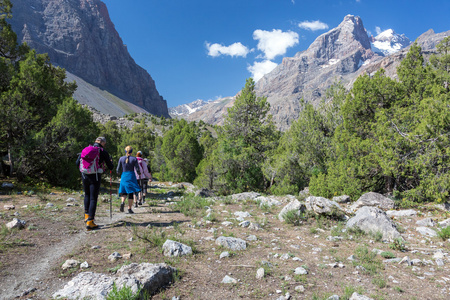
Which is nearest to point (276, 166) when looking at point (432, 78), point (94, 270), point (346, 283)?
point (432, 78)

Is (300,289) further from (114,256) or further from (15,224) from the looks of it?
(15,224)

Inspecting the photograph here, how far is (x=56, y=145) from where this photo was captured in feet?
51.2

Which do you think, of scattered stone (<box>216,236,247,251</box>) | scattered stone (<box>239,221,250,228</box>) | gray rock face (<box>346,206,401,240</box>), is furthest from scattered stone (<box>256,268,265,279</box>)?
gray rock face (<box>346,206,401,240</box>)

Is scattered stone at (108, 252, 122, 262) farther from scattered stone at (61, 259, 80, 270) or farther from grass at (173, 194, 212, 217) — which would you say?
grass at (173, 194, 212, 217)

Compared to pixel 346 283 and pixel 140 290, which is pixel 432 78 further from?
pixel 140 290

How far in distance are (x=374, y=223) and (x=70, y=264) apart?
28.6ft

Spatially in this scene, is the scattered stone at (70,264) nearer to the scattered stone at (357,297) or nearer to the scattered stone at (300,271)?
the scattered stone at (300,271)

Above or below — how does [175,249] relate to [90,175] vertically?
below

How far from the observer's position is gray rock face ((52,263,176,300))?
3.73 metres

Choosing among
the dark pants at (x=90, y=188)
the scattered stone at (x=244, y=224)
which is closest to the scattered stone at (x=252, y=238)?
the scattered stone at (x=244, y=224)

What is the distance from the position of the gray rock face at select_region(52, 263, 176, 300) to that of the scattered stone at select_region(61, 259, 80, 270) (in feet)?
2.24

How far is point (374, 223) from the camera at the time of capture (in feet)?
25.8

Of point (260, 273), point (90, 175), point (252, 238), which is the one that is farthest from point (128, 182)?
point (260, 273)

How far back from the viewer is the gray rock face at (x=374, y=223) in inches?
298
